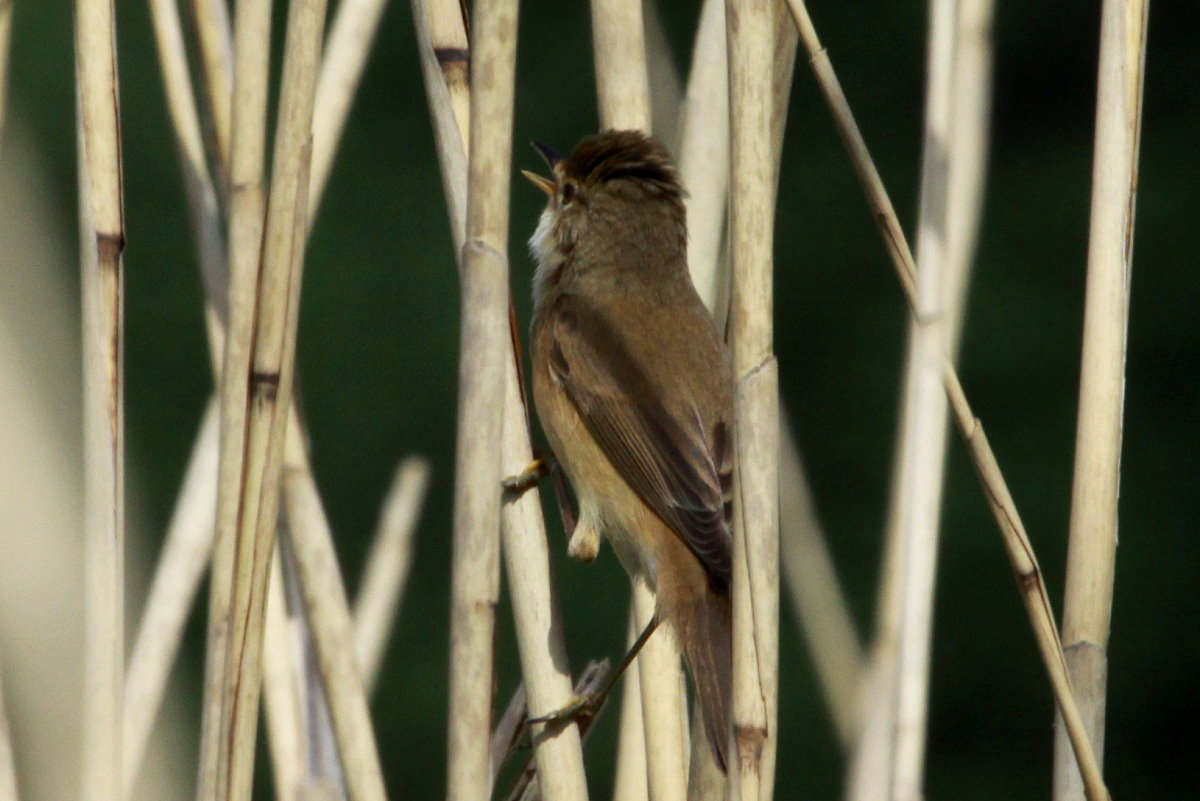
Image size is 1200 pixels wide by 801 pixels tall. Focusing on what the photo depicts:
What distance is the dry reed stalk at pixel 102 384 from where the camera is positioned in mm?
1881

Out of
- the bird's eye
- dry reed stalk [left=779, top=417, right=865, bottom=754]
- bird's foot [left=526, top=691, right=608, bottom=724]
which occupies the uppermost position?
the bird's eye

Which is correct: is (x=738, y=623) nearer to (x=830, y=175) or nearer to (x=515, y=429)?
(x=515, y=429)

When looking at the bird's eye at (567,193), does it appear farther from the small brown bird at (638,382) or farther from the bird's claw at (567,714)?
the bird's claw at (567,714)

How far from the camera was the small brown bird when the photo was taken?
2.38 metres

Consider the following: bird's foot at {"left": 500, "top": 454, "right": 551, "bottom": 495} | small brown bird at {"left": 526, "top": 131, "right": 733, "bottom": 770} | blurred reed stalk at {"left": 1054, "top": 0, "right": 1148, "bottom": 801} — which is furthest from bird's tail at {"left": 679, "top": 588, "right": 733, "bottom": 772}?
blurred reed stalk at {"left": 1054, "top": 0, "right": 1148, "bottom": 801}

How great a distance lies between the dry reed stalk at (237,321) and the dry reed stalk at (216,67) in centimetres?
33

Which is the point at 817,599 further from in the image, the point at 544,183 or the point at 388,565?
the point at 544,183

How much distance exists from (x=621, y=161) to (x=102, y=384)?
3.74 ft


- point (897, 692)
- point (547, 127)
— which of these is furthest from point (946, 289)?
point (547, 127)

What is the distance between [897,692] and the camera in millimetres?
1971

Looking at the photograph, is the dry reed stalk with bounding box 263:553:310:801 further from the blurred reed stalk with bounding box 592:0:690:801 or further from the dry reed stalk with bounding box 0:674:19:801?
the blurred reed stalk with bounding box 592:0:690:801

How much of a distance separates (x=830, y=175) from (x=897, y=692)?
3.71 m

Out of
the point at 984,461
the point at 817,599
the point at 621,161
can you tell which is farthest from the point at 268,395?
the point at 817,599

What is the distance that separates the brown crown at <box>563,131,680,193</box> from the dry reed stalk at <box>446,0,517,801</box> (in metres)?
0.76
